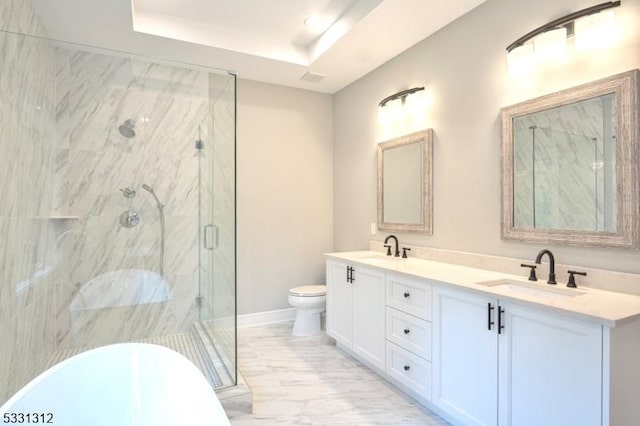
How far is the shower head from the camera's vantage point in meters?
2.99

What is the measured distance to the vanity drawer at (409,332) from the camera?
2.05 m

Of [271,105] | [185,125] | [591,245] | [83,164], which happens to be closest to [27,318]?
[83,164]

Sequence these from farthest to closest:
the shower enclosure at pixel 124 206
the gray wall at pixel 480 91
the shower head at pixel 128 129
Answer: the shower head at pixel 128 129 < the shower enclosure at pixel 124 206 < the gray wall at pixel 480 91

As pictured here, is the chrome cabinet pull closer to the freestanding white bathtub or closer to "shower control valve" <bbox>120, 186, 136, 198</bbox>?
the freestanding white bathtub

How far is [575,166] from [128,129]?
3.26 meters

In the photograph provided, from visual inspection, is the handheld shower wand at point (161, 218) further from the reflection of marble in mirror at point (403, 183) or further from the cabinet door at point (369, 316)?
the reflection of marble in mirror at point (403, 183)

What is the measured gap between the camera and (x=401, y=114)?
3041mm

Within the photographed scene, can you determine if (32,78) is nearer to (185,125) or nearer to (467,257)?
(185,125)

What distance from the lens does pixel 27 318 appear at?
2.15m

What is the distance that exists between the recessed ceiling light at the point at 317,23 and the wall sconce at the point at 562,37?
1.43 meters

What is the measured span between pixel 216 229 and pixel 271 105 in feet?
4.96

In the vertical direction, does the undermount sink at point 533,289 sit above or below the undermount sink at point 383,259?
below

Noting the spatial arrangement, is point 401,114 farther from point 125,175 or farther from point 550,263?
point 125,175

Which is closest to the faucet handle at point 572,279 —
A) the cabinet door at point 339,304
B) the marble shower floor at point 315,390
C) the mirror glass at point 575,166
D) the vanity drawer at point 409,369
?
the mirror glass at point 575,166
